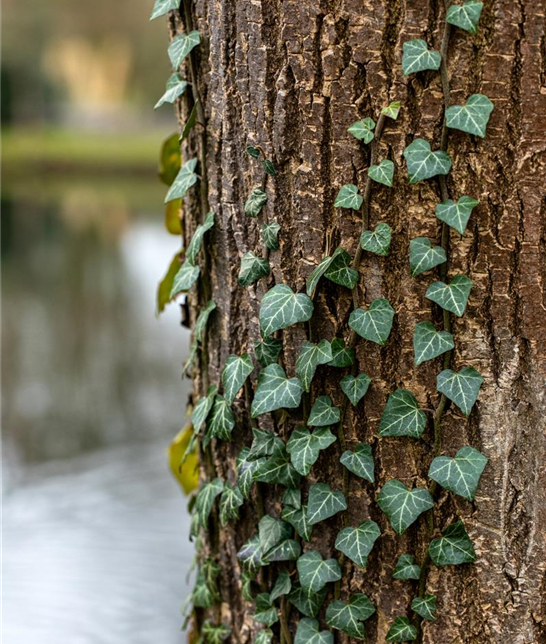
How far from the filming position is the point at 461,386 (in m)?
0.86

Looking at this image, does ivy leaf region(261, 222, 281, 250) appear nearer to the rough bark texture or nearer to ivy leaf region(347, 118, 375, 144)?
the rough bark texture

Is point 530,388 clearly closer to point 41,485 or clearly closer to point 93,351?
point 41,485

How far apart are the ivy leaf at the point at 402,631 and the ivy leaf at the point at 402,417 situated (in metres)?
0.26

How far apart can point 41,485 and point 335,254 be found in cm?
230

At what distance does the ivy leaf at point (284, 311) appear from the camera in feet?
2.95

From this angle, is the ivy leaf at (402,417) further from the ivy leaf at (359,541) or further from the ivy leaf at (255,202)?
the ivy leaf at (255,202)

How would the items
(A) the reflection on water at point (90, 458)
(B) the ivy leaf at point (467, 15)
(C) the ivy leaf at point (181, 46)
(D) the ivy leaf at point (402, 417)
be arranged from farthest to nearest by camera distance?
(A) the reflection on water at point (90, 458) < (C) the ivy leaf at point (181, 46) < (D) the ivy leaf at point (402, 417) < (B) the ivy leaf at point (467, 15)

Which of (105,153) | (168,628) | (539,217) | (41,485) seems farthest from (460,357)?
(105,153)

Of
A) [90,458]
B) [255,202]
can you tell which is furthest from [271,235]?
[90,458]

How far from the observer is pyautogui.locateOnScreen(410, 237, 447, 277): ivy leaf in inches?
33.1

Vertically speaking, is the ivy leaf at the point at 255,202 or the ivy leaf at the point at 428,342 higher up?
the ivy leaf at the point at 255,202

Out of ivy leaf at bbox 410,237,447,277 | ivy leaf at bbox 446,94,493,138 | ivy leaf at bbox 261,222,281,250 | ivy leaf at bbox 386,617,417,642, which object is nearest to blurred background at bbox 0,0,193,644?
ivy leaf at bbox 386,617,417,642

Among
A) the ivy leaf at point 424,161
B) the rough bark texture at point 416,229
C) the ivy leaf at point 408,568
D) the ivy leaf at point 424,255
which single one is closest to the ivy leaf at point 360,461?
the rough bark texture at point 416,229

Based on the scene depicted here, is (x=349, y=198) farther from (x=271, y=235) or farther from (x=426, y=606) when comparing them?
(x=426, y=606)
